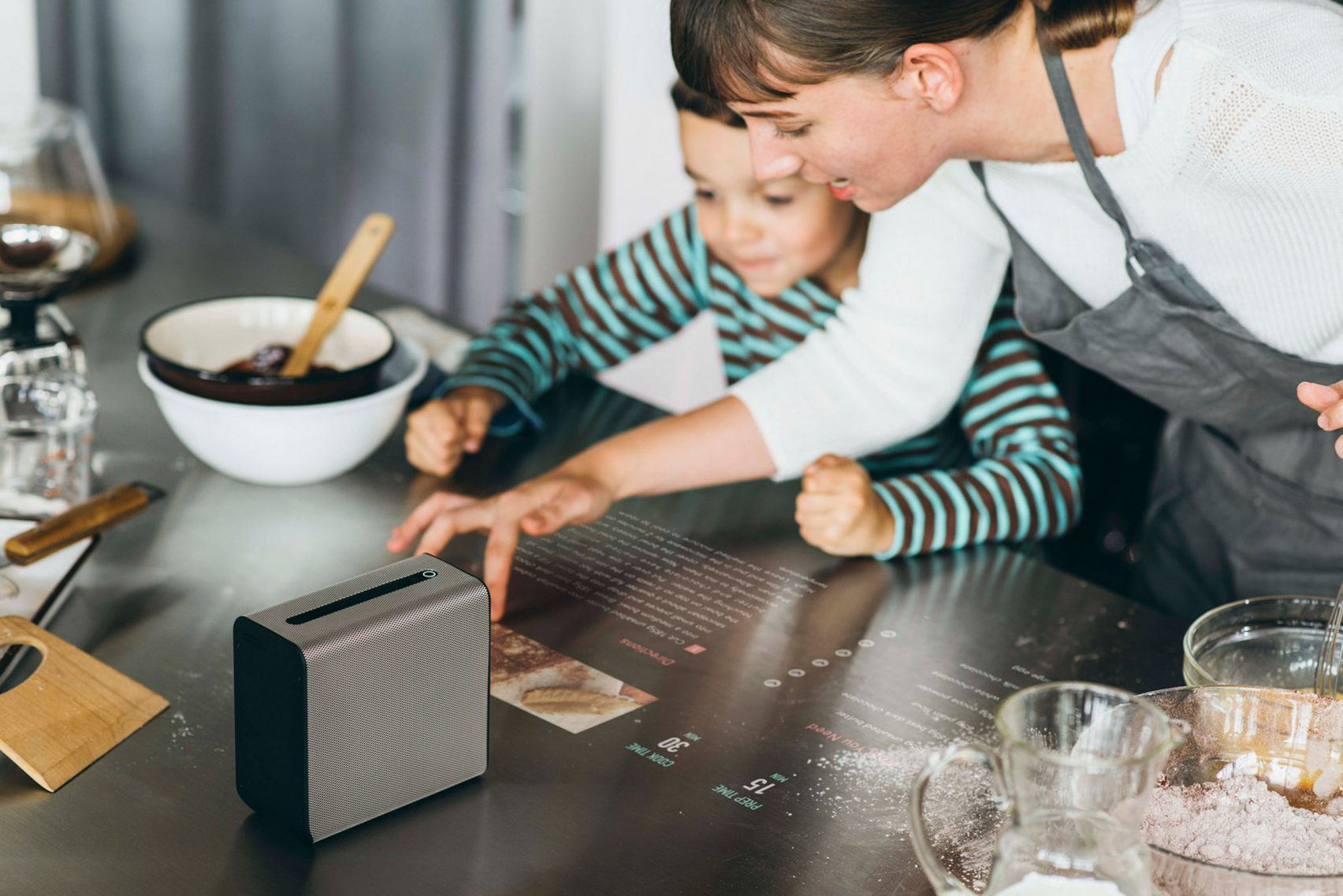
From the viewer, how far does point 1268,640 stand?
3.25ft

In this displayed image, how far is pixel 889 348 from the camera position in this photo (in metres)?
1.32

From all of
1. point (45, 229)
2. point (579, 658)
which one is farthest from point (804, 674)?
point (45, 229)

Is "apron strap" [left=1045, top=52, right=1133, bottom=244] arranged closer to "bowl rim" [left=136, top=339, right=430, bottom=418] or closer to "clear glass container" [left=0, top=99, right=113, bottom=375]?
"bowl rim" [left=136, top=339, right=430, bottom=418]

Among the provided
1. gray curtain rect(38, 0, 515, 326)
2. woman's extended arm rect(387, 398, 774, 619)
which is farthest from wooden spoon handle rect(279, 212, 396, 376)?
gray curtain rect(38, 0, 515, 326)

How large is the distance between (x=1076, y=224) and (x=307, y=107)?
6.23 feet

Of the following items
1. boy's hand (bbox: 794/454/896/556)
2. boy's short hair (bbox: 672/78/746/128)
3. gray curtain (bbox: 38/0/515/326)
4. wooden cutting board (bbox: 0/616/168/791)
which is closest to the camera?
wooden cutting board (bbox: 0/616/168/791)

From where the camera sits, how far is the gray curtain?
261 centimetres

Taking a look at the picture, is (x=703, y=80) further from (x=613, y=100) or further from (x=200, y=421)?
(x=613, y=100)

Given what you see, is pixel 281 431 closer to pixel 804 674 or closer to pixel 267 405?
pixel 267 405

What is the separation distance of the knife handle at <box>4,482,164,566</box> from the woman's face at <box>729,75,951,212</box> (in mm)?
576

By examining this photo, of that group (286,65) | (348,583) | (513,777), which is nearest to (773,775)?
(513,777)

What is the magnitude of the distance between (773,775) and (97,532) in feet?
1.92

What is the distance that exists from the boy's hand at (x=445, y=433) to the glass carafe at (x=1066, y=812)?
0.73m

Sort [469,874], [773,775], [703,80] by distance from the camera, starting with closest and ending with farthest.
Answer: [469,874] < [773,775] < [703,80]
